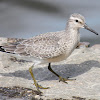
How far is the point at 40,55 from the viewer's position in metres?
6.64

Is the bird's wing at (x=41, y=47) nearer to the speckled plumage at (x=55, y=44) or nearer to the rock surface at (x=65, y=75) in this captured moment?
the speckled plumage at (x=55, y=44)

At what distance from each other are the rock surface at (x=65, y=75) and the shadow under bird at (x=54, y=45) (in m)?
0.34

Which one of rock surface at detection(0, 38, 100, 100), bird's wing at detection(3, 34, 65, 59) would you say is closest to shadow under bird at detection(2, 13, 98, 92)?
bird's wing at detection(3, 34, 65, 59)

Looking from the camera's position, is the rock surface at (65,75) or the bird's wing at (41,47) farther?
the bird's wing at (41,47)

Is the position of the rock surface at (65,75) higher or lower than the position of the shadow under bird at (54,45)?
lower

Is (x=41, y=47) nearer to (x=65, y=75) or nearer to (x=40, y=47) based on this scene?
(x=40, y=47)

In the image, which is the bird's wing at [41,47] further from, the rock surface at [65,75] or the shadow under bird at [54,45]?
the rock surface at [65,75]

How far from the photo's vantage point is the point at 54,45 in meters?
6.61

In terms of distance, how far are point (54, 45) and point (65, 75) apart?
1206 mm

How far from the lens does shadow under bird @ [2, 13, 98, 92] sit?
6.53m

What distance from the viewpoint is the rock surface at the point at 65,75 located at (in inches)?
238

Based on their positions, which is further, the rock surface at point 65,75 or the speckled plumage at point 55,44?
the speckled plumage at point 55,44

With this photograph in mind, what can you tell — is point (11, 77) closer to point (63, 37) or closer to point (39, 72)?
point (39, 72)

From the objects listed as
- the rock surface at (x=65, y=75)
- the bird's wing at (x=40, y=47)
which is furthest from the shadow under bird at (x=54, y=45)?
the rock surface at (x=65, y=75)
